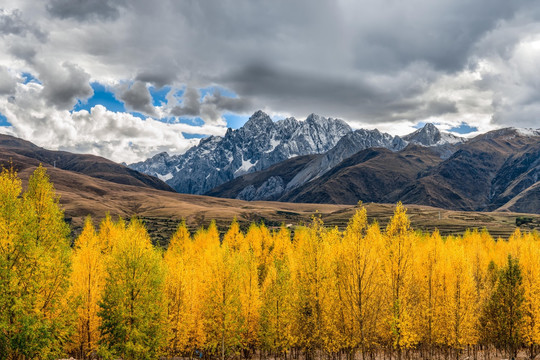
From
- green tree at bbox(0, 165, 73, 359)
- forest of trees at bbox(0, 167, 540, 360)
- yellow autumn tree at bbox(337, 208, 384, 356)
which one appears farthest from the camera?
yellow autumn tree at bbox(337, 208, 384, 356)

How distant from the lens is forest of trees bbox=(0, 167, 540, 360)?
2953 centimetres

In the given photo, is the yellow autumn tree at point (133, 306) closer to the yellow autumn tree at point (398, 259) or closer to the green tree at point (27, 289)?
the green tree at point (27, 289)

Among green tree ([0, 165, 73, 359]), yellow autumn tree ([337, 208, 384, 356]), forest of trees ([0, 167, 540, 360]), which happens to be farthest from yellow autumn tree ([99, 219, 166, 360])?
yellow autumn tree ([337, 208, 384, 356])

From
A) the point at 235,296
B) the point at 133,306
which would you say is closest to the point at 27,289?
the point at 133,306

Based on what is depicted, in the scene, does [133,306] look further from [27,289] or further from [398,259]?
[398,259]

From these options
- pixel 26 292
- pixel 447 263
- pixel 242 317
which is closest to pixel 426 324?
pixel 447 263

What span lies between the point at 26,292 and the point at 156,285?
1076 centimetres

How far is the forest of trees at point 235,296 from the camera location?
2953 centimetres

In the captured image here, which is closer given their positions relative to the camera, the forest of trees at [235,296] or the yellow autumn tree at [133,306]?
the forest of trees at [235,296]

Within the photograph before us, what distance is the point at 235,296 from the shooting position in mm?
41438

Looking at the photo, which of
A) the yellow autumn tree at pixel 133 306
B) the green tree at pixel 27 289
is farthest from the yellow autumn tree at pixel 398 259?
the green tree at pixel 27 289

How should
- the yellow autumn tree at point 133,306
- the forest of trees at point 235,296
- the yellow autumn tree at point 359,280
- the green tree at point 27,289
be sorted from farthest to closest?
the yellow autumn tree at point 133,306
the yellow autumn tree at point 359,280
the forest of trees at point 235,296
the green tree at point 27,289

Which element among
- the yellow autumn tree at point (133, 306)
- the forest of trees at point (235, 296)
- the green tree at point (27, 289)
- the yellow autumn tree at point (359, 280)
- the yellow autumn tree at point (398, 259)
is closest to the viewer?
the green tree at point (27, 289)

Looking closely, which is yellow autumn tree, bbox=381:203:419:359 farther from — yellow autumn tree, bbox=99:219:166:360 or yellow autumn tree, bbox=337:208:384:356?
yellow autumn tree, bbox=99:219:166:360
